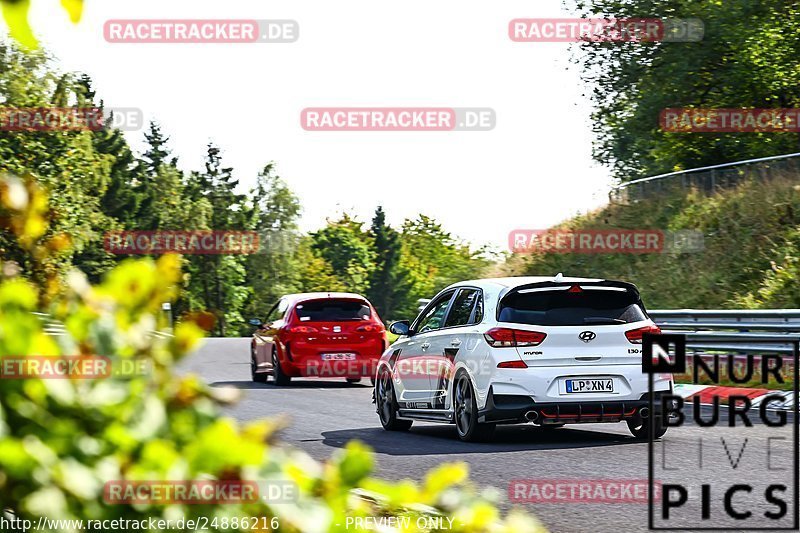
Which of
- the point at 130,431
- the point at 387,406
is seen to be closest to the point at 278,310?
the point at 387,406

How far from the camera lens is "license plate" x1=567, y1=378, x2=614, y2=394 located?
Result: 12195mm

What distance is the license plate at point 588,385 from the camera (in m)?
12.2

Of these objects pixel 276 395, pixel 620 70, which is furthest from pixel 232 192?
pixel 276 395

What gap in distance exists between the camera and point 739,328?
19359mm

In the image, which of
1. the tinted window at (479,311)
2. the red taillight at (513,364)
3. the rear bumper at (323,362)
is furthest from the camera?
the rear bumper at (323,362)

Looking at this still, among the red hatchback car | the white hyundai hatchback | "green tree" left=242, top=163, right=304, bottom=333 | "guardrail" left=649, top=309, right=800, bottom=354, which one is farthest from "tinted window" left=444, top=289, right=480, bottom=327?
"green tree" left=242, top=163, right=304, bottom=333

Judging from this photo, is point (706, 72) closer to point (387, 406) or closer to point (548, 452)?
point (387, 406)

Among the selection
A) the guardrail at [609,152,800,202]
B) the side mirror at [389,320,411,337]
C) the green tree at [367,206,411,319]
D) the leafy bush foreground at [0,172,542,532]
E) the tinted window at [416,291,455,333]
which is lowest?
the green tree at [367,206,411,319]

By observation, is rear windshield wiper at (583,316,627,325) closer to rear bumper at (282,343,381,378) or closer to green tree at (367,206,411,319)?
rear bumper at (282,343,381,378)

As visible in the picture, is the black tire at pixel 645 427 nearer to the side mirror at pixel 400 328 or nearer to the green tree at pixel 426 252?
the side mirror at pixel 400 328

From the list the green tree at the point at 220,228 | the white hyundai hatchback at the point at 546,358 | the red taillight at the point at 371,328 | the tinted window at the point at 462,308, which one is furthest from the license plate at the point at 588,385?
the green tree at the point at 220,228

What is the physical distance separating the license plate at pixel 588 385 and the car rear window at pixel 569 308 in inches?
22.2

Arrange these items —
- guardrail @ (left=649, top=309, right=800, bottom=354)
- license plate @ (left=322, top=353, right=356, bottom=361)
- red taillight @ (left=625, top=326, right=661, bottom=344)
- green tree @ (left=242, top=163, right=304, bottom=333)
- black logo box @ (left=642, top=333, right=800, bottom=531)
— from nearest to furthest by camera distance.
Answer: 1. black logo box @ (left=642, top=333, right=800, bottom=531)
2. red taillight @ (left=625, top=326, right=661, bottom=344)
3. guardrail @ (left=649, top=309, right=800, bottom=354)
4. license plate @ (left=322, top=353, right=356, bottom=361)
5. green tree @ (left=242, top=163, right=304, bottom=333)

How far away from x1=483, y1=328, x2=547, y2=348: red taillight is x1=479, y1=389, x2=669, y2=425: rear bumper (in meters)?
0.48
